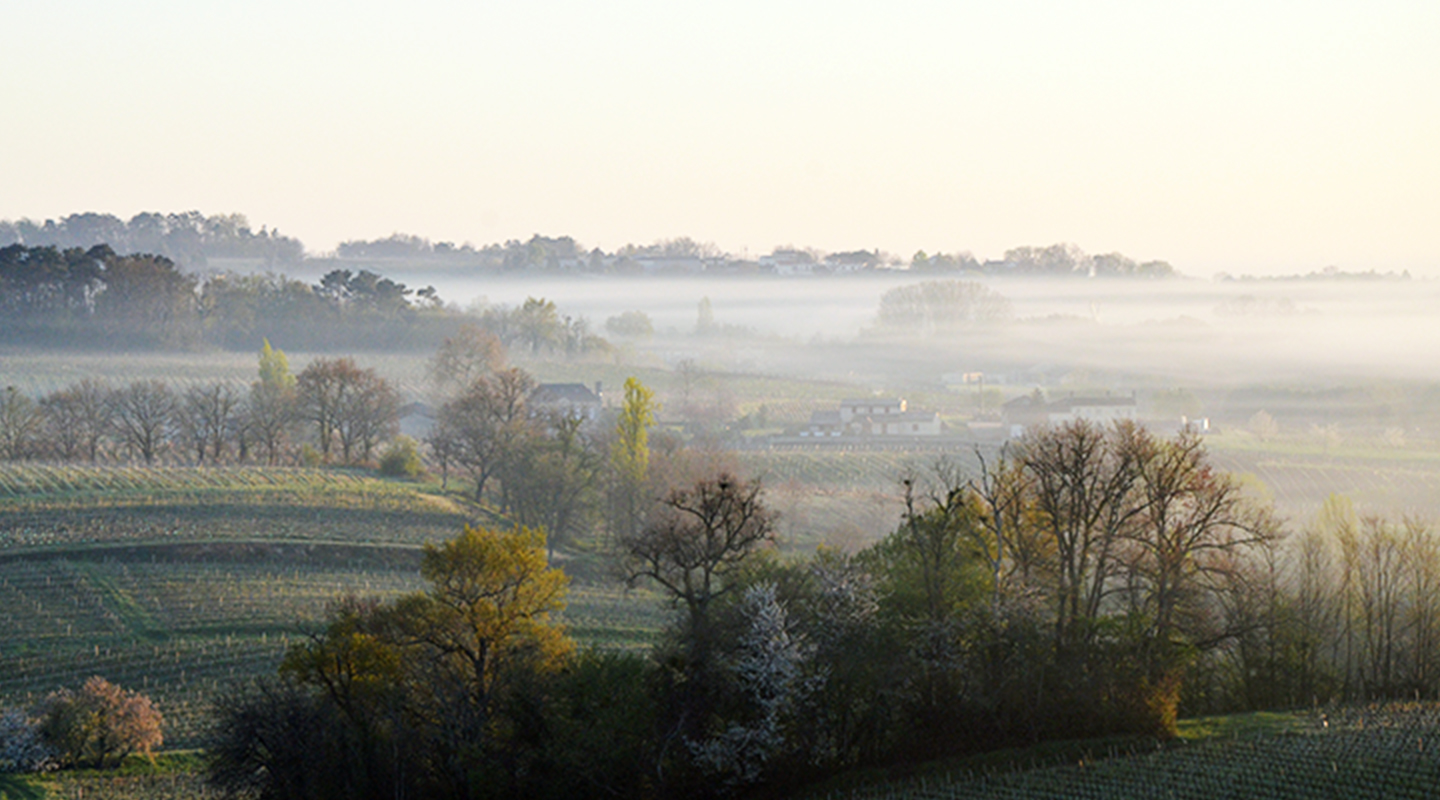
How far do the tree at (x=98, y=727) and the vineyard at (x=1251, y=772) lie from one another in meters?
19.7

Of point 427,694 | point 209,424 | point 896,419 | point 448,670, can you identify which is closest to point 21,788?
point 427,694

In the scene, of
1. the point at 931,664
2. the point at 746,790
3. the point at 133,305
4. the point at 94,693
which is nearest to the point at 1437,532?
the point at 931,664

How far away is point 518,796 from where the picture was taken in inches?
1108

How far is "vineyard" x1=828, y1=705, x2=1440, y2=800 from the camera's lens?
72.4 ft

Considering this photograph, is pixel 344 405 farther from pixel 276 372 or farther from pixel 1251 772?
pixel 1251 772

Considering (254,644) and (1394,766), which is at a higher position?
(1394,766)

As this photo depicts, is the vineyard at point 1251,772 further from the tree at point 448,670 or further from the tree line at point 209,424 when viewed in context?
the tree line at point 209,424

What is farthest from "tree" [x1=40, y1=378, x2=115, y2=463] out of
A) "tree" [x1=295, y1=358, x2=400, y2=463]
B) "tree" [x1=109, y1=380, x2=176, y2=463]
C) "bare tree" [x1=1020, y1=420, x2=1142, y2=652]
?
"bare tree" [x1=1020, y1=420, x2=1142, y2=652]

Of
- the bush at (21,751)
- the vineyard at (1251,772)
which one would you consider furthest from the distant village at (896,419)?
the vineyard at (1251,772)

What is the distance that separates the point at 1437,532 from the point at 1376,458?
33201mm

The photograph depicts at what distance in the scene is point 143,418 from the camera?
7375cm

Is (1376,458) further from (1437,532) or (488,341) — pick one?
(488,341)

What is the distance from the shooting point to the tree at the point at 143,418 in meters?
73.8

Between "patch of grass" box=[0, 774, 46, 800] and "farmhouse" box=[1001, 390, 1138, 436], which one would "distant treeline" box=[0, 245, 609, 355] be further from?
"patch of grass" box=[0, 774, 46, 800]
